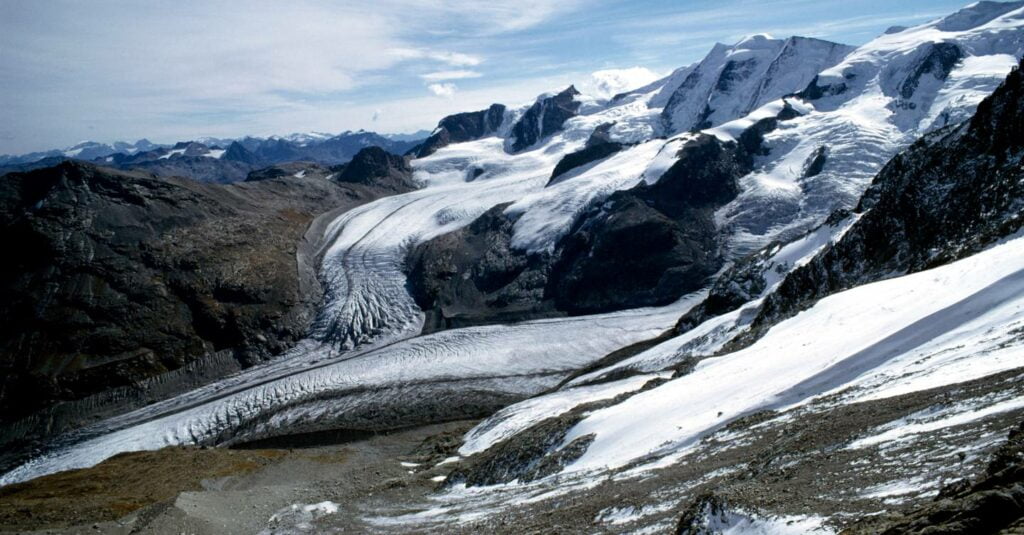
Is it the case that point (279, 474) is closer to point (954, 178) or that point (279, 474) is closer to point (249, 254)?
point (954, 178)

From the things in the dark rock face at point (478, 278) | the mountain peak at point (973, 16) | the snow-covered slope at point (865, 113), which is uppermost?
the mountain peak at point (973, 16)

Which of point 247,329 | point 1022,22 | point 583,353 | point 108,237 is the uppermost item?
point 1022,22

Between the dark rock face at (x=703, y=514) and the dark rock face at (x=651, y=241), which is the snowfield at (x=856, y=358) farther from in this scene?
the dark rock face at (x=651, y=241)

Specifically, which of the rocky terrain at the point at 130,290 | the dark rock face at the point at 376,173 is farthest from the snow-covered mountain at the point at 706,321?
the dark rock face at the point at 376,173

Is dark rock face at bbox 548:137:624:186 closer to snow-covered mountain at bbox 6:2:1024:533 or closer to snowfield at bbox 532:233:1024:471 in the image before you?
snow-covered mountain at bbox 6:2:1024:533

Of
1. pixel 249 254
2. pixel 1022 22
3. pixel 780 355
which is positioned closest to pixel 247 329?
pixel 249 254

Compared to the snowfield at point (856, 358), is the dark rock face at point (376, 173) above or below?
above
